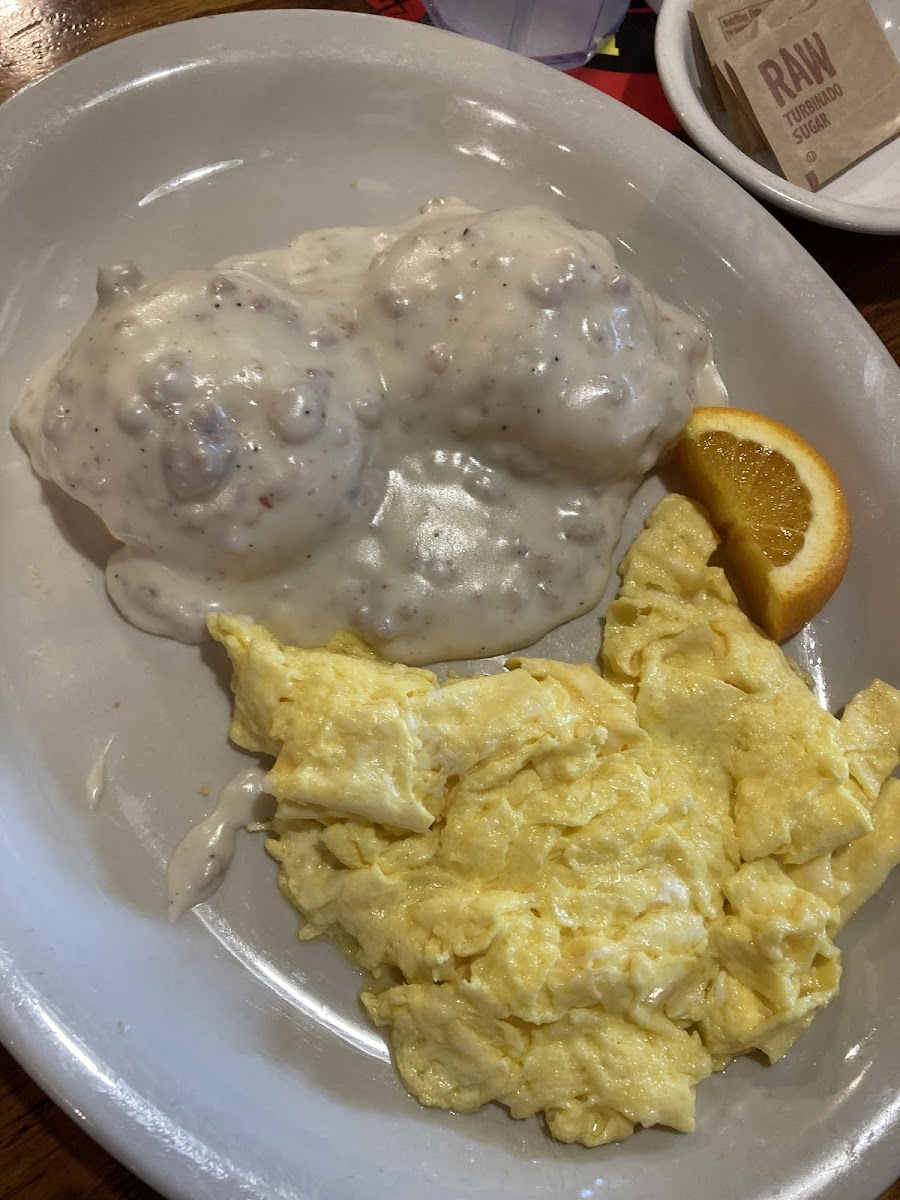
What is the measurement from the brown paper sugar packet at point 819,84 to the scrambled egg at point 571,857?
1.42 meters

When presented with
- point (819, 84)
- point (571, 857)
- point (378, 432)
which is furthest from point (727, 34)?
point (571, 857)

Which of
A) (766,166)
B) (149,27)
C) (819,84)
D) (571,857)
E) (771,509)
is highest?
(149,27)

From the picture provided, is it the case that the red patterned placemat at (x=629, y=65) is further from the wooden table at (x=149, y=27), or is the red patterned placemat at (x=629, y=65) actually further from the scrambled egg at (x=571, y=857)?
the scrambled egg at (x=571, y=857)

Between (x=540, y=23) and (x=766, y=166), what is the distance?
708mm

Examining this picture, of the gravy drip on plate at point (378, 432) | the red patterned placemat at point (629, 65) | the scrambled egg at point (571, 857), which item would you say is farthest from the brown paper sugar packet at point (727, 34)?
the scrambled egg at point (571, 857)

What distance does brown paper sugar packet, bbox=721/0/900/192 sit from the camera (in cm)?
212

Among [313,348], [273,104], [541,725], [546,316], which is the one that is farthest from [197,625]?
[273,104]

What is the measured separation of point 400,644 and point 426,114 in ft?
4.26

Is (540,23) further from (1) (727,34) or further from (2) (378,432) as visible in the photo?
(2) (378,432)

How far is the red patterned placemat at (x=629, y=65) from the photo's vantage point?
236cm

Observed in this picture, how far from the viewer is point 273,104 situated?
205cm

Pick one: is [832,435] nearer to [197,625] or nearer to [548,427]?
[548,427]

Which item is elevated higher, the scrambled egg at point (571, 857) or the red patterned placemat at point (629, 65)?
the red patterned placemat at point (629, 65)

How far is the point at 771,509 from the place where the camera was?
1.80 m
